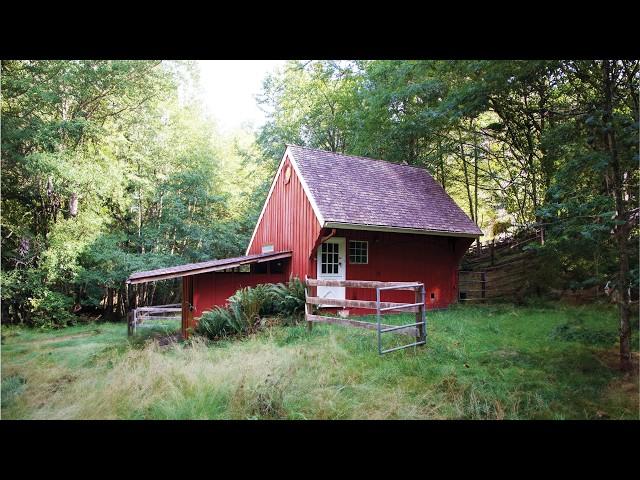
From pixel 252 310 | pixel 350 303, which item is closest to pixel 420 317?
pixel 350 303

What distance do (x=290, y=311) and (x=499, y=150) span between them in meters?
11.3

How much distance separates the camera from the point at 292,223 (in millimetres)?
10219

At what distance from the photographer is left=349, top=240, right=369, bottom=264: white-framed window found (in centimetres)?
994

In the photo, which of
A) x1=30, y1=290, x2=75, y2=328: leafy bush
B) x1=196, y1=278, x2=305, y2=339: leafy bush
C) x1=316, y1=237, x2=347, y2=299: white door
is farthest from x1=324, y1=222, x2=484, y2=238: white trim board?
x1=30, y1=290, x2=75, y2=328: leafy bush

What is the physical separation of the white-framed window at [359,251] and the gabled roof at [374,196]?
31.1 inches

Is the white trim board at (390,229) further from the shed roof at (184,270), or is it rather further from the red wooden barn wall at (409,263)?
the shed roof at (184,270)

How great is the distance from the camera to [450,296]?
1161 cm

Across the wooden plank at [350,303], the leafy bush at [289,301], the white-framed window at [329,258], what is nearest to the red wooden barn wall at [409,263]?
the white-framed window at [329,258]

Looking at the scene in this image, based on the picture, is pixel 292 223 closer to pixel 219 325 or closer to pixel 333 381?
pixel 219 325

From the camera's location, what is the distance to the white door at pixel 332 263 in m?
9.48

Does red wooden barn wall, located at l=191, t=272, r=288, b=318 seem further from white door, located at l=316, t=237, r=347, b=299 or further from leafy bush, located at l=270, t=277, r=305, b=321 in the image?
white door, located at l=316, t=237, r=347, b=299

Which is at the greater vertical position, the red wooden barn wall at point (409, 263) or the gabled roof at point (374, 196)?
the gabled roof at point (374, 196)

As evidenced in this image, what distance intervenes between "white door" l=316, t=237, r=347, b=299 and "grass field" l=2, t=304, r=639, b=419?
11.7 feet
